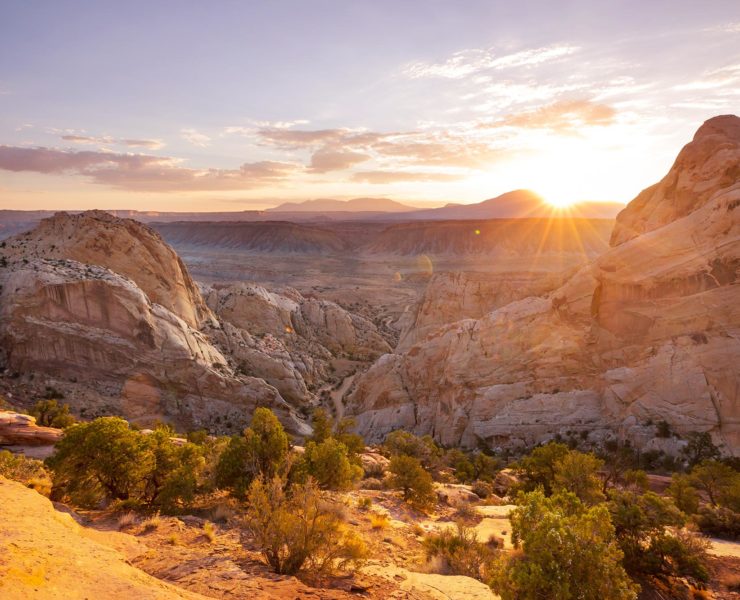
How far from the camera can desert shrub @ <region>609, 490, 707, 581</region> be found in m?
11.5

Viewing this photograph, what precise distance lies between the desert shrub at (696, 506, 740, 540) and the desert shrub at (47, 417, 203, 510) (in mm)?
20155

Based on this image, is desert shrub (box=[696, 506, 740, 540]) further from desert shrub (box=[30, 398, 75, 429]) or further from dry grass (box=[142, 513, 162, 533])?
desert shrub (box=[30, 398, 75, 429])

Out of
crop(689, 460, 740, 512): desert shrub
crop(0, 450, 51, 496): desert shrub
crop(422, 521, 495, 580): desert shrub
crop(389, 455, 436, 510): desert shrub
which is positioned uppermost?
crop(0, 450, 51, 496): desert shrub

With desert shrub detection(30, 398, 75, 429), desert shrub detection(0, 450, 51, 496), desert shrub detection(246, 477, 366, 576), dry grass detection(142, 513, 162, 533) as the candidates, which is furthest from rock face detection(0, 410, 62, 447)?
desert shrub detection(246, 477, 366, 576)

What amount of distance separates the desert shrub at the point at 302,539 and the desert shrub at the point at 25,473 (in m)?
8.65

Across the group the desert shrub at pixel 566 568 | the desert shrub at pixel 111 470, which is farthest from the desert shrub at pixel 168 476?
the desert shrub at pixel 566 568

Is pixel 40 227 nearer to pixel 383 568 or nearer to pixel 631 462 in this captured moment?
pixel 383 568

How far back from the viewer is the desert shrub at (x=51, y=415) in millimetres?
26375

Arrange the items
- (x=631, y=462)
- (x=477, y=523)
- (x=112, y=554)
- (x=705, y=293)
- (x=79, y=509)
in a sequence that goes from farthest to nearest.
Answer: (x=705, y=293)
(x=631, y=462)
(x=477, y=523)
(x=79, y=509)
(x=112, y=554)

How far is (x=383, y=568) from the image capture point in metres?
11.4

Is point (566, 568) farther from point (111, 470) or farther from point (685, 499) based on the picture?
point (685, 499)

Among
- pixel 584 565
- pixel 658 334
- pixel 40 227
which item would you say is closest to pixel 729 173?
pixel 658 334

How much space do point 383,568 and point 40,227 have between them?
53.6 metres

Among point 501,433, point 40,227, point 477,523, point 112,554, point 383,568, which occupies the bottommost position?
point 501,433
